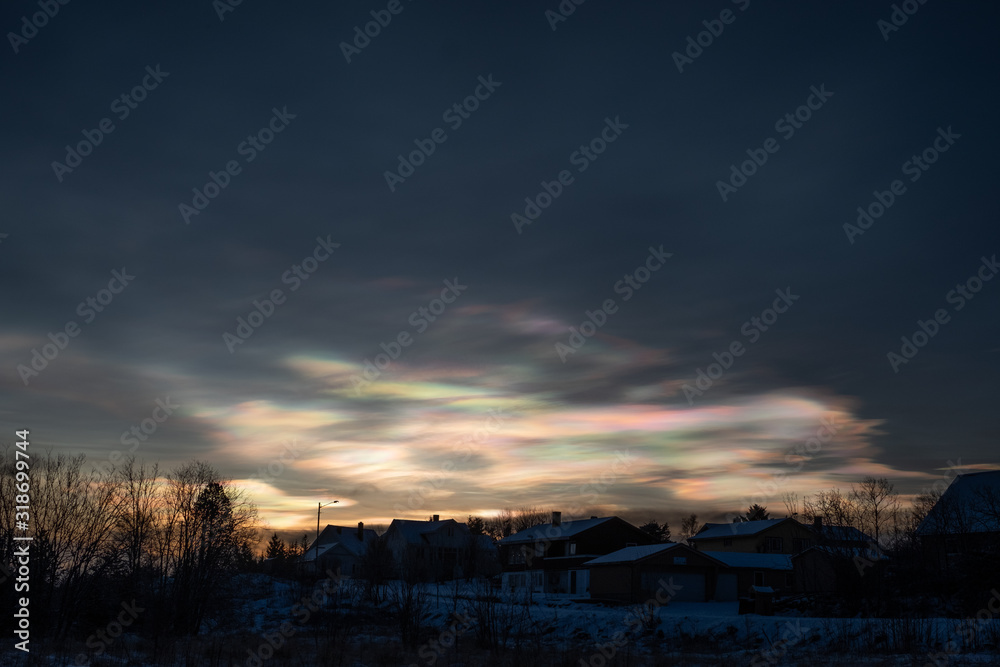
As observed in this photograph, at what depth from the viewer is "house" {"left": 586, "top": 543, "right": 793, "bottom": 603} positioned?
63156mm

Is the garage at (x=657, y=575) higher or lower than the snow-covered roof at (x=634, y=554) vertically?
lower

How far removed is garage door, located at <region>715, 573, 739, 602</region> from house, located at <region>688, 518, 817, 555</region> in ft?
48.8

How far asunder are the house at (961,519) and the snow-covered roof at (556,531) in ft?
103

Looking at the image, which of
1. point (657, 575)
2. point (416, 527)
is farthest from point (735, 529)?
point (416, 527)

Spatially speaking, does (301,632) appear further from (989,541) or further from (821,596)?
(989,541)

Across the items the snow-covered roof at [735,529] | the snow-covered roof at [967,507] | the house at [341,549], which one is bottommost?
the house at [341,549]

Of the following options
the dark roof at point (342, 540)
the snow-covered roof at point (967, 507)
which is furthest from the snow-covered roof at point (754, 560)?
the dark roof at point (342, 540)

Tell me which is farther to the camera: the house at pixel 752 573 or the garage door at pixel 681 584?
the house at pixel 752 573

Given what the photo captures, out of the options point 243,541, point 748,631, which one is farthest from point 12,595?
point 748,631

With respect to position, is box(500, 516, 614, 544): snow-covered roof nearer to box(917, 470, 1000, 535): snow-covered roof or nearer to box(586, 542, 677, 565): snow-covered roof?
box(586, 542, 677, 565): snow-covered roof

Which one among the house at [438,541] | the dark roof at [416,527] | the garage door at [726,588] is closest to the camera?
the garage door at [726,588]

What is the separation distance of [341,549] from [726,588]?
2686 inches

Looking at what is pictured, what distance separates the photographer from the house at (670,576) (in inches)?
2486

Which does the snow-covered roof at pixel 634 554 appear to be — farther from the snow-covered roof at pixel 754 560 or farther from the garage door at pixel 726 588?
the snow-covered roof at pixel 754 560
